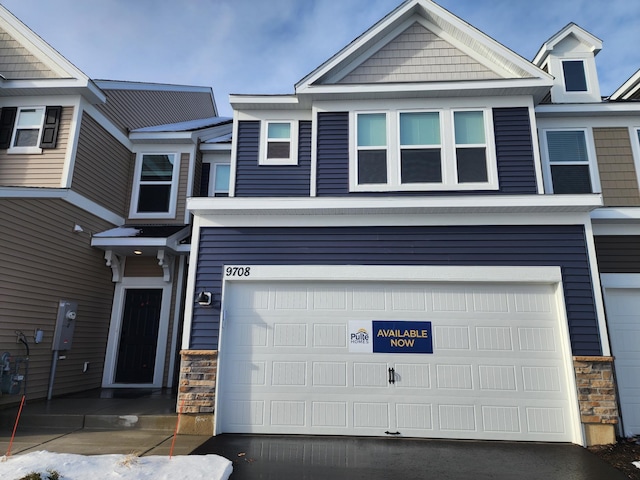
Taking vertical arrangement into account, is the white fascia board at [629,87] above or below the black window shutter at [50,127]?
above

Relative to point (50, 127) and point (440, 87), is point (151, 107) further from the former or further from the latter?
point (440, 87)

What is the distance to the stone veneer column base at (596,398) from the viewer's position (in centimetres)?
552

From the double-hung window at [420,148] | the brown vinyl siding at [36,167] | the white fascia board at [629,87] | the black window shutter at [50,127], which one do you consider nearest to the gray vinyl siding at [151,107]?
the black window shutter at [50,127]

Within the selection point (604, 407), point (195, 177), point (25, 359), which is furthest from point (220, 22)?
point (604, 407)

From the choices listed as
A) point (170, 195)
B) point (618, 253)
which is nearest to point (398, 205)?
point (618, 253)

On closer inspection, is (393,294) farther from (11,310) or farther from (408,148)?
(11,310)

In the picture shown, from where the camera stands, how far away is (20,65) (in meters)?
8.83

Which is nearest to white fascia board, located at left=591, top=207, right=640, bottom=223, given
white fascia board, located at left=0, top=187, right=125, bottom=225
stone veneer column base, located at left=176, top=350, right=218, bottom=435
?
stone veneer column base, located at left=176, top=350, right=218, bottom=435

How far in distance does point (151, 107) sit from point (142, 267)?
527 cm

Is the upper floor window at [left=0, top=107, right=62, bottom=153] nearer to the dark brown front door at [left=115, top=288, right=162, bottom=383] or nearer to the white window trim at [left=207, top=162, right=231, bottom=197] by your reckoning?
the white window trim at [left=207, top=162, right=231, bottom=197]

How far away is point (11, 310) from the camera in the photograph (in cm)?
689

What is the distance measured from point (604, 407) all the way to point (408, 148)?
494 cm

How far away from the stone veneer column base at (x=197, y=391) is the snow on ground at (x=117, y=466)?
1.07 meters

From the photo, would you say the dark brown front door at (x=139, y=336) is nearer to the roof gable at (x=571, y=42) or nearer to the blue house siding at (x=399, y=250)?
the blue house siding at (x=399, y=250)
